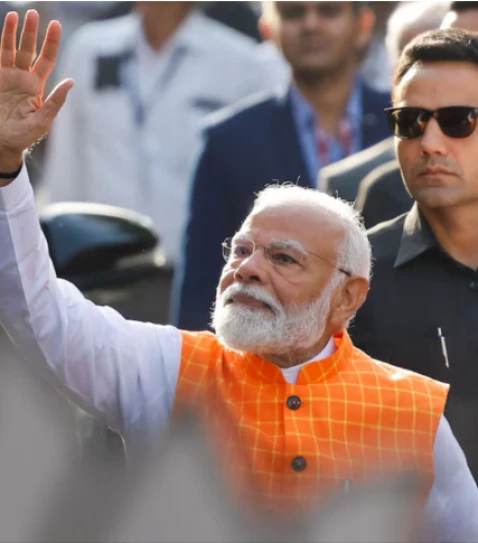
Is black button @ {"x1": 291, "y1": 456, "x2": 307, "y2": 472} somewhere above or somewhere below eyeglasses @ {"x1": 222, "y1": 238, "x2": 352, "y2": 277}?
below

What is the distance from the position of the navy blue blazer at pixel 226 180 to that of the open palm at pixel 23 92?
2.16 meters

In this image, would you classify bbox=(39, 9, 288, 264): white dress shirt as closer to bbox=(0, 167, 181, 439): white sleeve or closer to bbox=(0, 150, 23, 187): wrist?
bbox=(0, 167, 181, 439): white sleeve

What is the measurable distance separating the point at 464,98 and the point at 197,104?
12.1ft

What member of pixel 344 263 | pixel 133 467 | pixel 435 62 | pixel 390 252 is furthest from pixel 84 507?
pixel 435 62

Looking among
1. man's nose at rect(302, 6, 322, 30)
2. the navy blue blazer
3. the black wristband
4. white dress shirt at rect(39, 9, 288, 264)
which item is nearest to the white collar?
the black wristband

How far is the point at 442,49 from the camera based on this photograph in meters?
4.57

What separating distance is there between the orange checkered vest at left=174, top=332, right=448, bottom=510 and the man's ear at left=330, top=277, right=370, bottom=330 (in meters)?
0.10

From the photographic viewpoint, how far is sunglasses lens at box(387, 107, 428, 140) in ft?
14.8

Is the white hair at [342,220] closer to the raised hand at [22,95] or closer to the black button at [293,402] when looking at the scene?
the black button at [293,402]

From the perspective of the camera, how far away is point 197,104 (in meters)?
8.07

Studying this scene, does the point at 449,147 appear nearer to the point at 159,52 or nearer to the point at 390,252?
the point at 390,252

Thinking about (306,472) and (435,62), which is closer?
(306,472)

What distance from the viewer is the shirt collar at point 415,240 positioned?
4566 millimetres

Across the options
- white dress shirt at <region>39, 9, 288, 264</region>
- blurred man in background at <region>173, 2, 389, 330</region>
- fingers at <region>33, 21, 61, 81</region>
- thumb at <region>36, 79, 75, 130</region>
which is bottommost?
white dress shirt at <region>39, 9, 288, 264</region>
